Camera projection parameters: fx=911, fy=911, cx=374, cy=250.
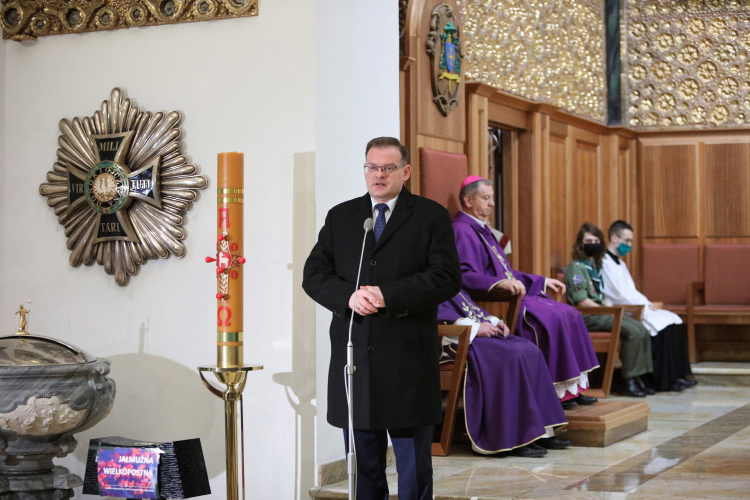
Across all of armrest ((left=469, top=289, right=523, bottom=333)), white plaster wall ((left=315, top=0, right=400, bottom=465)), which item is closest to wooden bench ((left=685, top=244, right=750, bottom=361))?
armrest ((left=469, top=289, right=523, bottom=333))

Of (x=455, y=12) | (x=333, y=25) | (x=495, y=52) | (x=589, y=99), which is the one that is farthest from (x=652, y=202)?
(x=333, y=25)

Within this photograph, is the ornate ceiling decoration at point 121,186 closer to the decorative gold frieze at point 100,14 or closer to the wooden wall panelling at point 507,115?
the decorative gold frieze at point 100,14

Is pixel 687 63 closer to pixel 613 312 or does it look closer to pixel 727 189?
pixel 727 189

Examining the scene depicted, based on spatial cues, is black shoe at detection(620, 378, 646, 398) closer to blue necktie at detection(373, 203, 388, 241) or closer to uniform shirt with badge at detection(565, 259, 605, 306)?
uniform shirt with badge at detection(565, 259, 605, 306)

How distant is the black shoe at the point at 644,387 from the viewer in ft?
23.6

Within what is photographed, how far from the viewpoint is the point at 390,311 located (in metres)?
2.86

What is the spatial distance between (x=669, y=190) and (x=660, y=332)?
2.51m

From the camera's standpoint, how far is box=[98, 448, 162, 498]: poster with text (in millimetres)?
3383

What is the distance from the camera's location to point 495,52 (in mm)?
7516

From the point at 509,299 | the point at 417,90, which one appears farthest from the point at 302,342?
the point at 417,90

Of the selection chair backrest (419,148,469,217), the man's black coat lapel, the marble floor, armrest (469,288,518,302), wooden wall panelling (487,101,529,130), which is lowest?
the marble floor

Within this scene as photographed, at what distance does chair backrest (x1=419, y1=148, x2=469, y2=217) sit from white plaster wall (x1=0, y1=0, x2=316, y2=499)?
1488mm

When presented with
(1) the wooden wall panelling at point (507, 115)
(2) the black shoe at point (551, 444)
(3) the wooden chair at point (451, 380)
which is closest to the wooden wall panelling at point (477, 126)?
(1) the wooden wall panelling at point (507, 115)

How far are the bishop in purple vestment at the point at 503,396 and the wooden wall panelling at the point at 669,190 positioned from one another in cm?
510
